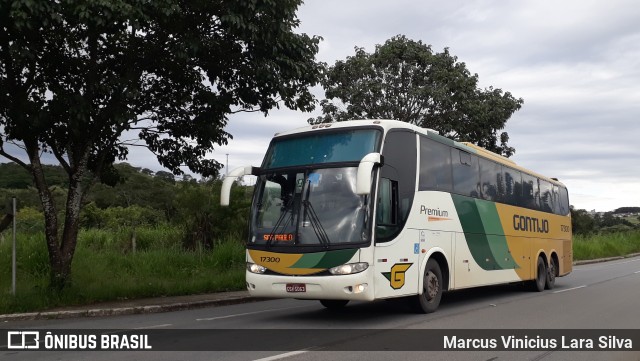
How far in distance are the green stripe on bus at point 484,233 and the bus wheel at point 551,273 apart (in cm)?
319

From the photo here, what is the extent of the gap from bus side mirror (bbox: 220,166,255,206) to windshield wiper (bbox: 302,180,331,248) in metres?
1.40

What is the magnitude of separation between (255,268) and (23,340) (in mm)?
3657

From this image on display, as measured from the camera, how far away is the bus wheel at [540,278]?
58.2ft

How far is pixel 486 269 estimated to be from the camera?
14.5 metres

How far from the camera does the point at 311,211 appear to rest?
10594mm

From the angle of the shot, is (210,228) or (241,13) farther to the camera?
(210,228)

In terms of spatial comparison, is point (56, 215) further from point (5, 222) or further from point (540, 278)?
point (540, 278)

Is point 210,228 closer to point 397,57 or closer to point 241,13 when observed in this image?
point 397,57

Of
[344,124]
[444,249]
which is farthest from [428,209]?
[344,124]

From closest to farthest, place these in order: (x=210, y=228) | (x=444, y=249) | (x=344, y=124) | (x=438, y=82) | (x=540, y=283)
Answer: (x=344, y=124), (x=444, y=249), (x=540, y=283), (x=210, y=228), (x=438, y=82)

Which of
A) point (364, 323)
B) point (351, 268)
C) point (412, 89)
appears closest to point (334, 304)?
point (364, 323)

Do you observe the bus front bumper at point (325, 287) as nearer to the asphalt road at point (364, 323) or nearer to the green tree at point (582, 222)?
the asphalt road at point (364, 323)

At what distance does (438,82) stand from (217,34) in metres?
13.6

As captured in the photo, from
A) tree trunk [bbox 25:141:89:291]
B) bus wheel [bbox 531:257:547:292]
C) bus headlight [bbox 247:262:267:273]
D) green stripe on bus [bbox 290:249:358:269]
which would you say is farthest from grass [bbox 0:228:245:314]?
bus wheel [bbox 531:257:547:292]
